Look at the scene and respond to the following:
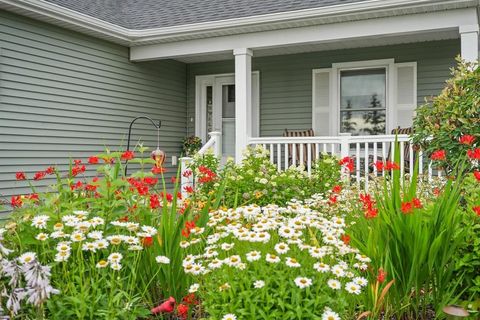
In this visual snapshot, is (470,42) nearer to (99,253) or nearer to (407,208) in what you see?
(407,208)

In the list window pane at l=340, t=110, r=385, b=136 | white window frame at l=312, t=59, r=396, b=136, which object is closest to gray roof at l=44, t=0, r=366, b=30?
white window frame at l=312, t=59, r=396, b=136

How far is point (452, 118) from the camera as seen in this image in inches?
178

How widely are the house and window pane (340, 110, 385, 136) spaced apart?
18 mm

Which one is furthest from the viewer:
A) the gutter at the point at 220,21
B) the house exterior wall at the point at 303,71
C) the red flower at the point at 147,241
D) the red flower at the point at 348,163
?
the house exterior wall at the point at 303,71

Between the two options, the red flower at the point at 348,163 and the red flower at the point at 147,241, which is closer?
the red flower at the point at 147,241

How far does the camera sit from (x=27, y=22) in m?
7.16

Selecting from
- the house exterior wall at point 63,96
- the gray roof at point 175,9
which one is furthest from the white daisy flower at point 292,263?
the gray roof at point 175,9

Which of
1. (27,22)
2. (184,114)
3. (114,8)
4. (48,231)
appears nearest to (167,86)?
(184,114)

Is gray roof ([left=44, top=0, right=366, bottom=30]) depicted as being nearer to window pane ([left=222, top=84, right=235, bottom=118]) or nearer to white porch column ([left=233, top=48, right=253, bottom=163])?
white porch column ([left=233, top=48, right=253, bottom=163])

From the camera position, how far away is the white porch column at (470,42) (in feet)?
21.3

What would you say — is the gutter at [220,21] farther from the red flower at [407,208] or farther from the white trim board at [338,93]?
the red flower at [407,208]

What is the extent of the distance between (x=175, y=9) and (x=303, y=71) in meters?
2.79

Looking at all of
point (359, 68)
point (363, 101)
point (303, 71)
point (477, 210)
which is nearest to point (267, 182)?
point (477, 210)

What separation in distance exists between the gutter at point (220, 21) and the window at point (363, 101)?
195 centimetres
